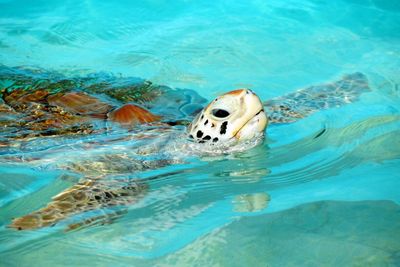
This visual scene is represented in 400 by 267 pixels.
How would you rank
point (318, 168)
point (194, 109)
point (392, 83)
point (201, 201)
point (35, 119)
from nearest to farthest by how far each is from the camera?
point (201, 201) < point (318, 168) < point (35, 119) < point (194, 109) < point (392, 83)

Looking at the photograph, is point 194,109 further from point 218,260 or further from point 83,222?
point 218,260

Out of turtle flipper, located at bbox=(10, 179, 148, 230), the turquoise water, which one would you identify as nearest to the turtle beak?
the turquoise water

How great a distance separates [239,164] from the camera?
135 inches

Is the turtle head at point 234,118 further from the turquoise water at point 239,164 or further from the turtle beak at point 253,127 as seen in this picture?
the turquoise water at point 239,164

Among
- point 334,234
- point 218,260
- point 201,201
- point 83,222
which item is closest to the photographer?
point 218,260

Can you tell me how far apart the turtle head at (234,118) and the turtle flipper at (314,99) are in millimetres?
846

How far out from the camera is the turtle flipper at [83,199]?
2.67m

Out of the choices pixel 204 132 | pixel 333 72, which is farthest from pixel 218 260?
pixel 333 72

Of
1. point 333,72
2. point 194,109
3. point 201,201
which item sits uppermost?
point 333,72

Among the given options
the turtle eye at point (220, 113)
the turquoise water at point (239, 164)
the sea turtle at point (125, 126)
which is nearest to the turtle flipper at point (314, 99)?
the sea turtle at point (125, 126)

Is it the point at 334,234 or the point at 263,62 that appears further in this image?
the point at 263,62

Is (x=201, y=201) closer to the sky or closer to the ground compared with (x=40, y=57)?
closer to the ground

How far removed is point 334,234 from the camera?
243cm

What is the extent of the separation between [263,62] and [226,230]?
378cm
